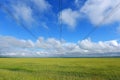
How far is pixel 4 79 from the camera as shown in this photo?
13289 millimetres

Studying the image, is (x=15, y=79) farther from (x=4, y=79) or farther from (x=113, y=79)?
(x=113, y=79)

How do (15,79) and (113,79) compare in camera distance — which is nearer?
(15,79)

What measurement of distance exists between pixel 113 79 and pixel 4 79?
8.58m

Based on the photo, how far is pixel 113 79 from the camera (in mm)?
15859

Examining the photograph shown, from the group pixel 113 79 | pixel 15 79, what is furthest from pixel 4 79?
pixel 113 79

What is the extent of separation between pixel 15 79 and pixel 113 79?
26.1 ft

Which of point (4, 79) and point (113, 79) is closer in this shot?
point (4, 79)

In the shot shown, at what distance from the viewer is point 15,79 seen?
503 inches

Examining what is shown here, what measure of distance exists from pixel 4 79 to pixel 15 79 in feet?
3.34
